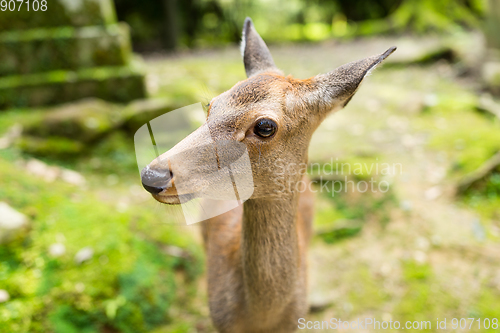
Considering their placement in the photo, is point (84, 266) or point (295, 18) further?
point (295, 18)

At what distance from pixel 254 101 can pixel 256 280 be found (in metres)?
1.16

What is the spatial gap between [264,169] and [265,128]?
24 centimetres

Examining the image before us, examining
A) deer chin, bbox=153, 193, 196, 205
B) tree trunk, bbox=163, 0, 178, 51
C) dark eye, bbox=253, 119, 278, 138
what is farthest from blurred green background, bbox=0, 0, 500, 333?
tree trunk, bbox=163, 0, 178, 51

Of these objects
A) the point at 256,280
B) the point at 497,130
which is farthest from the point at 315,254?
the point at 497,130

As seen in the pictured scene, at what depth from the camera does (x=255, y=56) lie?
2.53 meters

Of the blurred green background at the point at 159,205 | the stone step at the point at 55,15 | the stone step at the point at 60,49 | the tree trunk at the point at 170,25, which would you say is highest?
the tree trunk at the point at 170,25

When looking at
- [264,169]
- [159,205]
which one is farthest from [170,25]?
[264,169]

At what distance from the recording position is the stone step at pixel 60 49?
573cm

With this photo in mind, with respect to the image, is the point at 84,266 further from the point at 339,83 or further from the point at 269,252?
the point at 339,83

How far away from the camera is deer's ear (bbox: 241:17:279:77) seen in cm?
248

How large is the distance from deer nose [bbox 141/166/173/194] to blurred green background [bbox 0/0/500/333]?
1.33 ft

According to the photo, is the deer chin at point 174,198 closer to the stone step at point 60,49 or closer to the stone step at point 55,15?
the stone step at point 60,49

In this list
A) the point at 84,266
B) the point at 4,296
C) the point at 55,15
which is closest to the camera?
the point at 4,296

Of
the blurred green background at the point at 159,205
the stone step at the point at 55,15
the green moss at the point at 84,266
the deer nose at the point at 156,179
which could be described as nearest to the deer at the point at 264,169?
the deer nose at the point at 156,179
